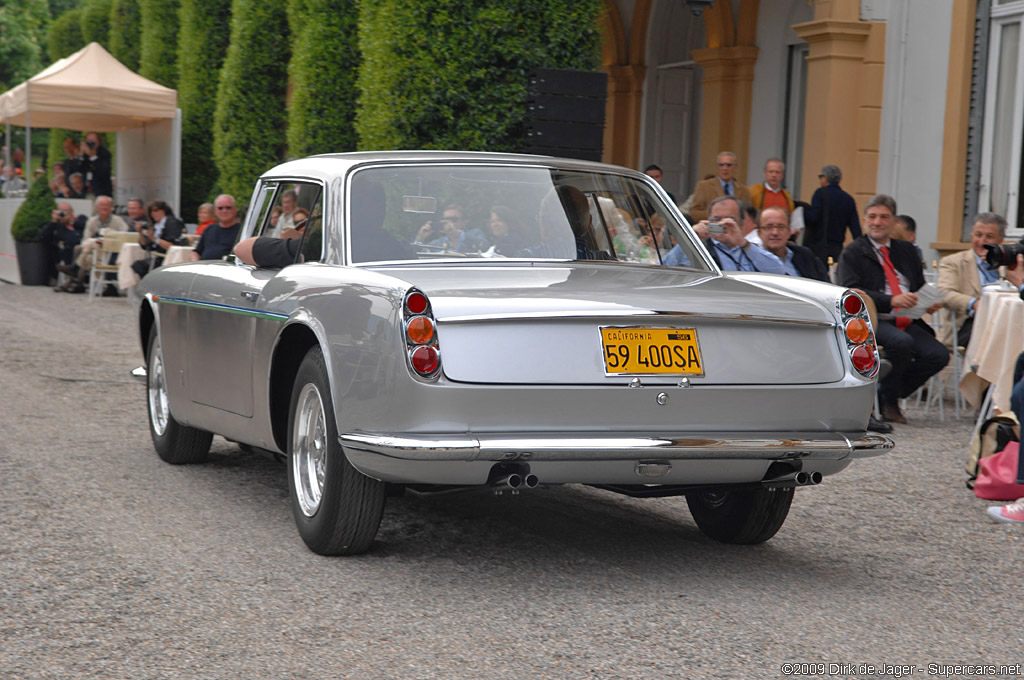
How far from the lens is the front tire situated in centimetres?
494

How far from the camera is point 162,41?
99.7 ft

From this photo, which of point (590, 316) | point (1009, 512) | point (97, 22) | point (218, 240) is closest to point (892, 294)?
point (1009, 512)

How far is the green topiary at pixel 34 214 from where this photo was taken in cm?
2258

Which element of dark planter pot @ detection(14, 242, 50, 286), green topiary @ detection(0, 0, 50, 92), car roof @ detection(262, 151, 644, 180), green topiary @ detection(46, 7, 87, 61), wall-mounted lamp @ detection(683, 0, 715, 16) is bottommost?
dark planter pot @ detection(14, 242, 50, 286)

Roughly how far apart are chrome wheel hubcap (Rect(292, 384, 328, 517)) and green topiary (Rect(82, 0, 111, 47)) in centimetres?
3391

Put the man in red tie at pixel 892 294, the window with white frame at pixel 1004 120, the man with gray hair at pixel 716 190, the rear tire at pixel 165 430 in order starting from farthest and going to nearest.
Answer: the window with white frame at pixel 1004 120
the man with gray hair at pixel 716 190
the man in red tie at pixel 892 294
the rear tire at pixel 165 430

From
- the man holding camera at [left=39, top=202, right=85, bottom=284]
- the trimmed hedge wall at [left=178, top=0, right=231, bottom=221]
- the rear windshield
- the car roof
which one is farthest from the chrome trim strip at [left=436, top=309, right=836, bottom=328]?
the trimmed hedge wall at [left=178, top=0, right=231, bottom=221]

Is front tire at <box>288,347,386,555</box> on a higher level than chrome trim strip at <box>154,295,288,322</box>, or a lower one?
lower

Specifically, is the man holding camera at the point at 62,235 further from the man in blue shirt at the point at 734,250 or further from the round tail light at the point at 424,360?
the round tail light at the point at 424,360

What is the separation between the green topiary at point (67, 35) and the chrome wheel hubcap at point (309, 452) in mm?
37763

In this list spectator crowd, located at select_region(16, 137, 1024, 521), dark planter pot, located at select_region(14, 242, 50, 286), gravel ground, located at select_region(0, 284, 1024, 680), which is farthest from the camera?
dark planter pot, located at select_region(14, 242, 50, 286)

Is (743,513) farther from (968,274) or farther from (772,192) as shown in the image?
(772,192)

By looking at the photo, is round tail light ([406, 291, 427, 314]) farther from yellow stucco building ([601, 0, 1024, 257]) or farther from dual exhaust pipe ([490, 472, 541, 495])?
yellow stucco building ([601, 0, 1024, 257])

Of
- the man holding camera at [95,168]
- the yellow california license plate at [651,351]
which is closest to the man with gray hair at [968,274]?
the yellow california license plate at [651,351]
